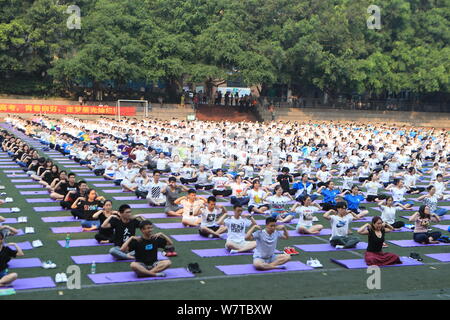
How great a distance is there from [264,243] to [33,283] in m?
4.21

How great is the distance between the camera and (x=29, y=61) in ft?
170

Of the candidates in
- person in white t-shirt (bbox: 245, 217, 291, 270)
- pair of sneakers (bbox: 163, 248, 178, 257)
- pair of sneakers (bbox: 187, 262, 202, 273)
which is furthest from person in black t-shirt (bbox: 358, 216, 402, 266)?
pair of sneakers (bbox: 163, 248, 178, 257)

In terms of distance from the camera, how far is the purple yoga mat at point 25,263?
1154cm

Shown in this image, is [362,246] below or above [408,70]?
below

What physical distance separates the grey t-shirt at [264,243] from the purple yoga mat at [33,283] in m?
3.83

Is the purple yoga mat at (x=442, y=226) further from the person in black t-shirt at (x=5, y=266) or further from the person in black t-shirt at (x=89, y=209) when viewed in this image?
the person in black t-shirt at (x=5, y=266)

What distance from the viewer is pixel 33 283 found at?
10.5m

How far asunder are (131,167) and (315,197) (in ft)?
20.8

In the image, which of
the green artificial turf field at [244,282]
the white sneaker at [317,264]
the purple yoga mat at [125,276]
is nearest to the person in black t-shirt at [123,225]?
the green artificial turf field at [244,282]

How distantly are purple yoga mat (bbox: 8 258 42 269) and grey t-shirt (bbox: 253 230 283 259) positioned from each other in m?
4.09

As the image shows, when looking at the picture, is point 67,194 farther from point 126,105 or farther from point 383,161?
point 126,105

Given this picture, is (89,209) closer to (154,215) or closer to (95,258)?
(154,215)
